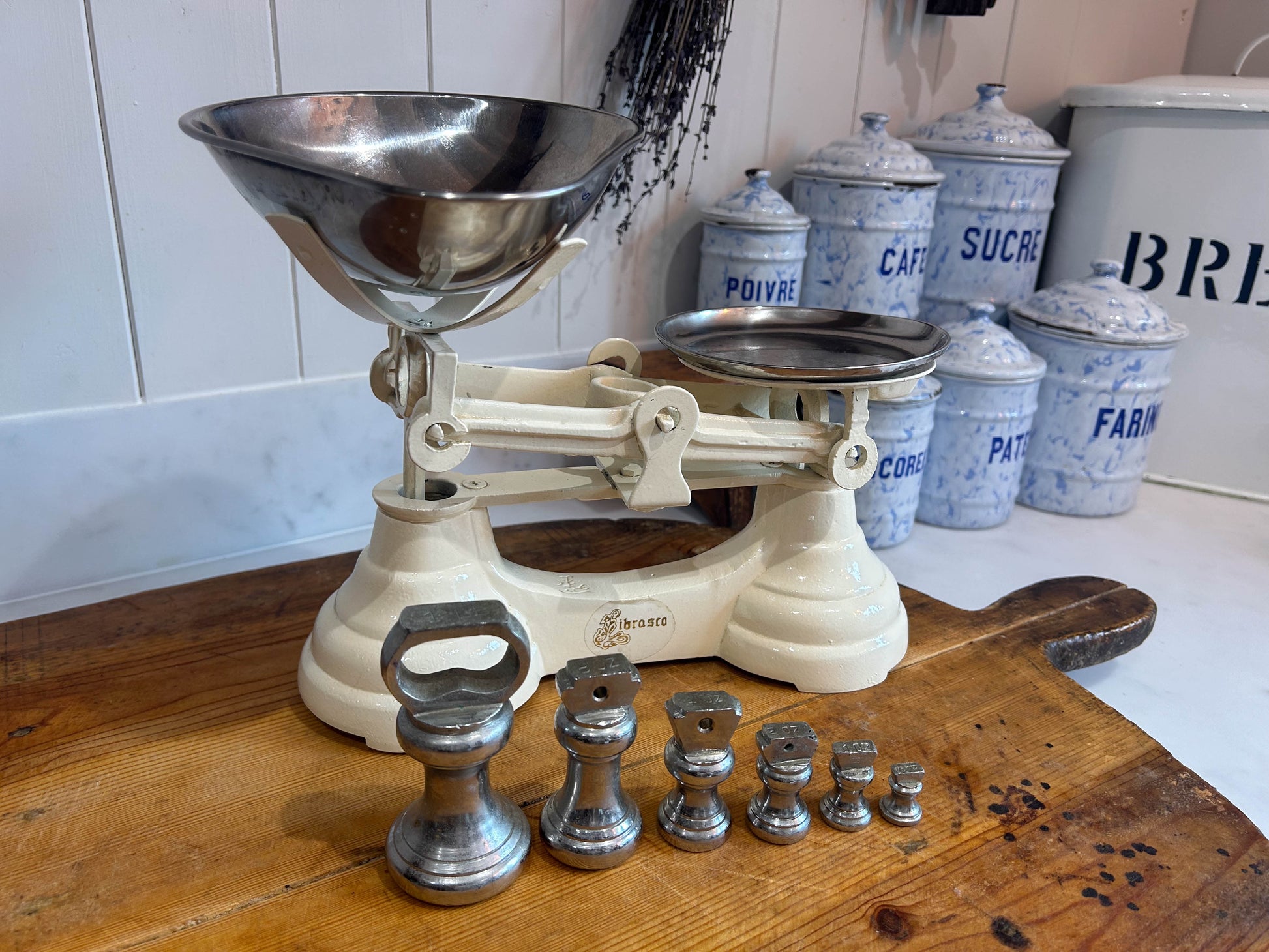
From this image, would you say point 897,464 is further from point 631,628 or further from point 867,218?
point 631,628

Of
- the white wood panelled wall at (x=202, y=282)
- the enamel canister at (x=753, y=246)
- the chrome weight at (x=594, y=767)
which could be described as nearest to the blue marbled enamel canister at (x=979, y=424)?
the enamel canister at (x=753, y=246)

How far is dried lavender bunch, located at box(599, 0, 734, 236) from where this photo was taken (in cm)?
115

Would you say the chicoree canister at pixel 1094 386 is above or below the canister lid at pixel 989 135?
below

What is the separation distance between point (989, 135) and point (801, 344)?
2.31ft

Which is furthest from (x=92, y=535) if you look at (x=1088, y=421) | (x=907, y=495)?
(x=1088, y=421)

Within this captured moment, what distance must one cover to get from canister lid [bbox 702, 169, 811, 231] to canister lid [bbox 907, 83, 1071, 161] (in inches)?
11.5

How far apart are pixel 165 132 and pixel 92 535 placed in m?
0.41

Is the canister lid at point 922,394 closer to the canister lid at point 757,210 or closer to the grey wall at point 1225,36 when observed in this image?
the canister lid at point 757,210

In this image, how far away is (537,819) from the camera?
0.69 m

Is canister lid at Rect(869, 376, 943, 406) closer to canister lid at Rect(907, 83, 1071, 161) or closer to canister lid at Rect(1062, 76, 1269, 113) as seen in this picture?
canister lid at Rect(907, 83, 1071, 161)

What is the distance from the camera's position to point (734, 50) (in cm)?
129

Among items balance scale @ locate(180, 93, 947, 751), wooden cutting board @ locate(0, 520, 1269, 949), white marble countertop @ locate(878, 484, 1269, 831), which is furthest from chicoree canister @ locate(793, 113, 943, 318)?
wooden cutting board @ locate(0, 520, 1269, 949)

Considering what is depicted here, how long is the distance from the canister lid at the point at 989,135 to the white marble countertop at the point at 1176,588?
0.51 m

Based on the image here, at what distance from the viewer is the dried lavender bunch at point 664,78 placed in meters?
1.15
